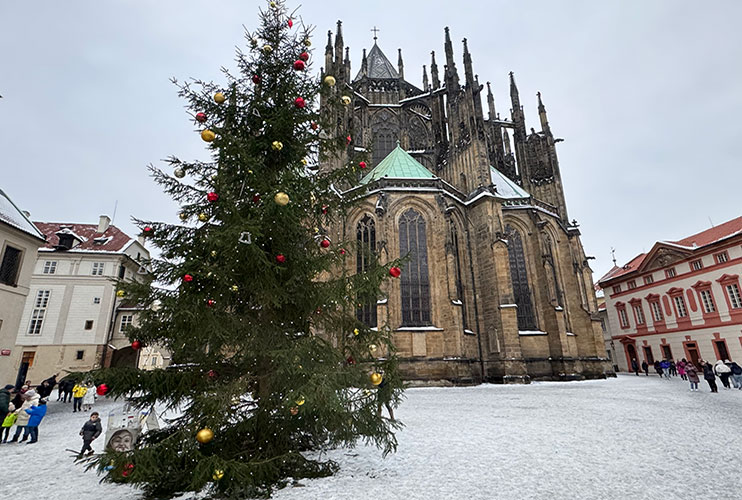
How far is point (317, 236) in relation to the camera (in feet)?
17.6

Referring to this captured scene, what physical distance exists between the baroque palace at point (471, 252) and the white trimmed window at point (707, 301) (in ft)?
29.3

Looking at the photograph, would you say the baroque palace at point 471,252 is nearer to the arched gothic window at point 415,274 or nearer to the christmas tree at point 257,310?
the arched gothic window at point 415,274

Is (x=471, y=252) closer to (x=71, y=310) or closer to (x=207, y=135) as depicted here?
(x=207, y=135)

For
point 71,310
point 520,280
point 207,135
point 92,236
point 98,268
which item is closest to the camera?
point 207,135

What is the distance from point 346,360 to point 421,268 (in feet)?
49.3

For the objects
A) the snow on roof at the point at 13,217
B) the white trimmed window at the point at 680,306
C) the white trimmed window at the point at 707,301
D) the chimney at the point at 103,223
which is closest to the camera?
the snow on roof at the point at 13,217

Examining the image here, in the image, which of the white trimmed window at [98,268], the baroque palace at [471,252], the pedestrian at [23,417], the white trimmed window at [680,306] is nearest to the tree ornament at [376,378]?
the pedestrian at [23,417]

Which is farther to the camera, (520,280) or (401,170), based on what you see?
(520,280)

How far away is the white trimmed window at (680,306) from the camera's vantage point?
88.4 feet

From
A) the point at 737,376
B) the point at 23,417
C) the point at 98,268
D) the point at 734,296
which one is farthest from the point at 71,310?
the point at 734,296

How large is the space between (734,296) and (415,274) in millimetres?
22638

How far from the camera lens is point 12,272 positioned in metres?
13.2

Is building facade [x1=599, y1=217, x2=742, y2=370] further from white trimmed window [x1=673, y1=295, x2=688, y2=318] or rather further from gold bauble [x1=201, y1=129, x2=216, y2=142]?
gold bauble [x1=201, y1=129, x2=216, y2=142]

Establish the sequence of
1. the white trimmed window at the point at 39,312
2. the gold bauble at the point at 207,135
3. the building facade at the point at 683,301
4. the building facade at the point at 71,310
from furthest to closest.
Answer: the building facade at the point at 683,301 → the white trimmed window at the point at 39,312 → the building facade at the point at 71,310 → the gold bauble at the point at 207,135
